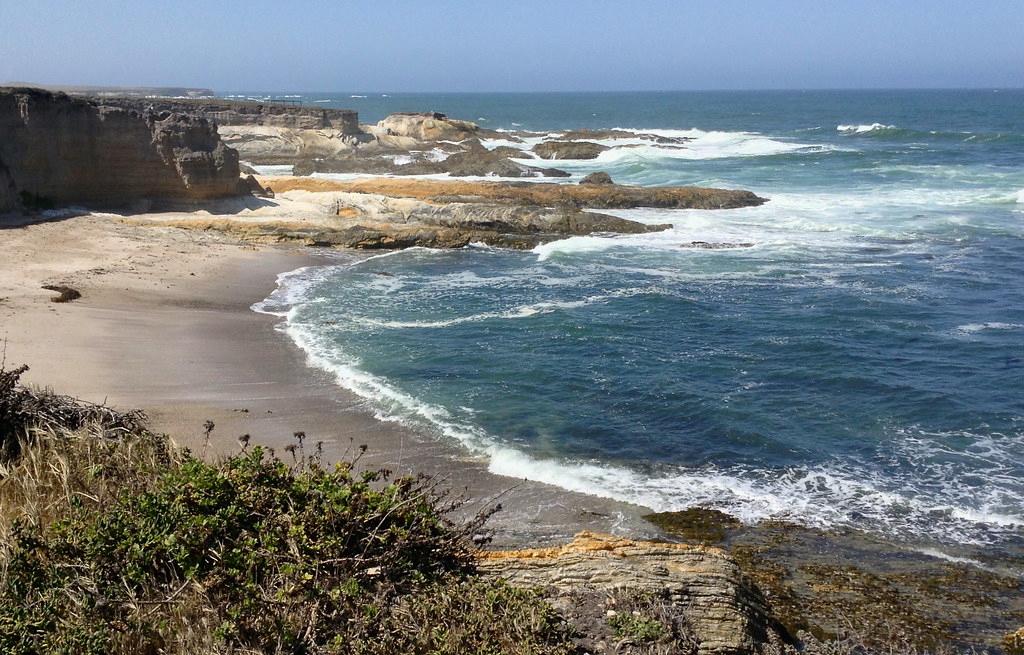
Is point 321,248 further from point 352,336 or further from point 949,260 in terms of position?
point 949,260

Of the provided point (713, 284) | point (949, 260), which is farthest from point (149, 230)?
point (949, 260)

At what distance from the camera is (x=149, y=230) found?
21047 mm

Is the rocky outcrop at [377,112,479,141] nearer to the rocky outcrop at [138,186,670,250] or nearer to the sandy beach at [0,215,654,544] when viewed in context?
the rocky outcrop at [138,186,670,250]

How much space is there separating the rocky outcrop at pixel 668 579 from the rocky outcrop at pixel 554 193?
22734 mm

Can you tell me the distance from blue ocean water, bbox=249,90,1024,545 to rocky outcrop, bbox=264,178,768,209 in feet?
4.76

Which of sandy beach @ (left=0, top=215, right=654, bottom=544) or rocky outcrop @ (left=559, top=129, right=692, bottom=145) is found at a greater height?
rocky outcrop @ (left=559, top=129, right=692, bottom=145)

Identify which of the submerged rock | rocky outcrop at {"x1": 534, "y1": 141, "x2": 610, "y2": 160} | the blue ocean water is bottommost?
the blue ocean water

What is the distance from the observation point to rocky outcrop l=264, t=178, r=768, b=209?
28031 mm

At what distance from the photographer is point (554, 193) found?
95.3 feet

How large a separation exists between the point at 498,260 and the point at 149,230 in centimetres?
888

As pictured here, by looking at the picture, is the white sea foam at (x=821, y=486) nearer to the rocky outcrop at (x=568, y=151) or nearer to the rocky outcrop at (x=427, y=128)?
the rocky outcrop at (x=568, y=151)

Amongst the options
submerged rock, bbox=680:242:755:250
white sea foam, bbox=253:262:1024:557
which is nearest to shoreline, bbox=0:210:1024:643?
white sea foam, bbox=253:262:1024:557

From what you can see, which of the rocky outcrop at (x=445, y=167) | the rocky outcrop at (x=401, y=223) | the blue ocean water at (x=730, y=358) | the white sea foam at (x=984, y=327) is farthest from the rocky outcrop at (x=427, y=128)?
the white sea foam at (x=984, y=327)

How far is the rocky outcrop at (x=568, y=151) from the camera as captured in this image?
45750 millimetres
